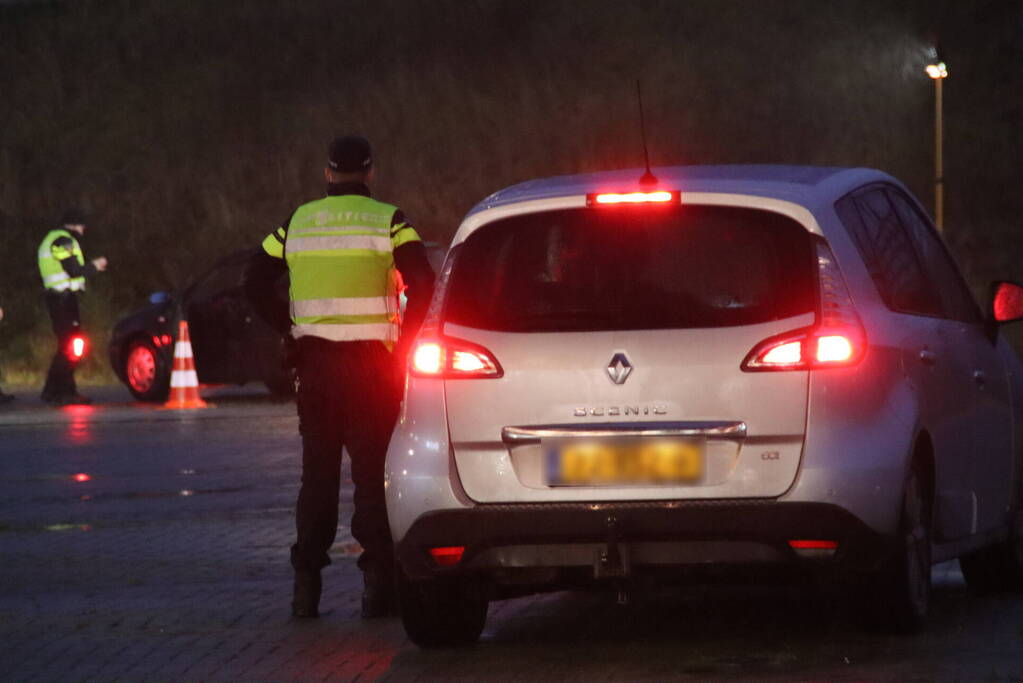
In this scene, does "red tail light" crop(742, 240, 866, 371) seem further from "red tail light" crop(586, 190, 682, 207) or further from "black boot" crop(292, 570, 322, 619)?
"black boot" crop(292, 570, 322, 619)

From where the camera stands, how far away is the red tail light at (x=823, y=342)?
7992 millimetres

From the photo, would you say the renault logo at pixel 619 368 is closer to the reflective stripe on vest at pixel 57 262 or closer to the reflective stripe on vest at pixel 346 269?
the reflective stripe on vest at pixel 346 269

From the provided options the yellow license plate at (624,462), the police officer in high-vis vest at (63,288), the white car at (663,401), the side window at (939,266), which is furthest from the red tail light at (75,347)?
the yellow license plate at (624,462)

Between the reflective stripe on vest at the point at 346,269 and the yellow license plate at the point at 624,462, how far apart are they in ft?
6.42

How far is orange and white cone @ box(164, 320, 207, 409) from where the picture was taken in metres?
24.9

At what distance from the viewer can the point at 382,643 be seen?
9.08 m

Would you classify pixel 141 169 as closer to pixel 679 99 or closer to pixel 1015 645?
pixel 679 99

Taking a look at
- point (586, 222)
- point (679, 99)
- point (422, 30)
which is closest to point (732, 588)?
point (586, 222)

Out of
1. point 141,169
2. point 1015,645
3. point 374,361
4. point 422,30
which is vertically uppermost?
point 422,30

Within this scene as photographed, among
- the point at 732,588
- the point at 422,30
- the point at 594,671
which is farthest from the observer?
the point at 422,30

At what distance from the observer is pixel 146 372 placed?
26.1m

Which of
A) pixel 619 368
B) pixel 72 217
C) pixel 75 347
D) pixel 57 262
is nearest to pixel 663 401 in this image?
pixel 619 368

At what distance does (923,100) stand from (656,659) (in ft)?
168

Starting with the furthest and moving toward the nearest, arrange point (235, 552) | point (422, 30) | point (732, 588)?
point (422, 30) → point (235, 552) → point (732, 588)
